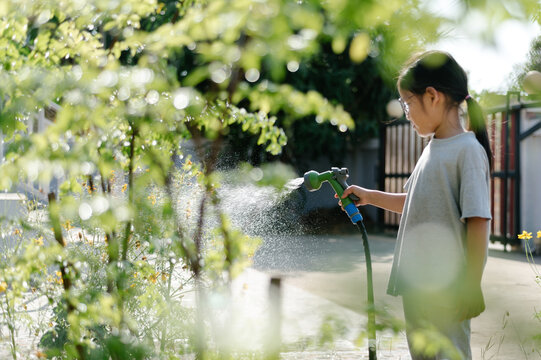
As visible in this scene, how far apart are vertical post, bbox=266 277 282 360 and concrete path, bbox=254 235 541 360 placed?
144 cm

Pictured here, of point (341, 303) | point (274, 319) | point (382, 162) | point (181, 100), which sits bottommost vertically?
point (341, 303)

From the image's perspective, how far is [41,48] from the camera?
1849mm

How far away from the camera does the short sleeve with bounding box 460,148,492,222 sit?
187 cm

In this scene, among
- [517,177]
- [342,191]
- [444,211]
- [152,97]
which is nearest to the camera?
[152,97]

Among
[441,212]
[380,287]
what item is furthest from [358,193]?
[380,287]

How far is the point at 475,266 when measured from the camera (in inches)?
73.5

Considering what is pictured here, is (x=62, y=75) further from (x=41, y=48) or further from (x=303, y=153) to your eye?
(x=303, y=153)

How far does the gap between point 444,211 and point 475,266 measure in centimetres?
21

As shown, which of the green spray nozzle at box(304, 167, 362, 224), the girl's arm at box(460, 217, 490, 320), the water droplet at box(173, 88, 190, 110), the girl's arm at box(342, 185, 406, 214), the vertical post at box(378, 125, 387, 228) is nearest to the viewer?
the water droplet at box(173, 88, 190, 110)

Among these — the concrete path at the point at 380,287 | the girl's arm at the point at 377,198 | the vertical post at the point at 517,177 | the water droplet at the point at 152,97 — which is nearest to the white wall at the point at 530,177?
the vertical post at the point at 517,177

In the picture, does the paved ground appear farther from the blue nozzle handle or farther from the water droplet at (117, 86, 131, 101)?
the water droplet at (117, 86, 131, 101)

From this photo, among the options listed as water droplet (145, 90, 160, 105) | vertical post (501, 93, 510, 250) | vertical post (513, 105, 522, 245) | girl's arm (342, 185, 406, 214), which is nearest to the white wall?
vertical post (513, 105, 522, 245)

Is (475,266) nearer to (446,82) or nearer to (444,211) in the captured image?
(444,211)

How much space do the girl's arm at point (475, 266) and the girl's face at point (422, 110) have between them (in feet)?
1.21
